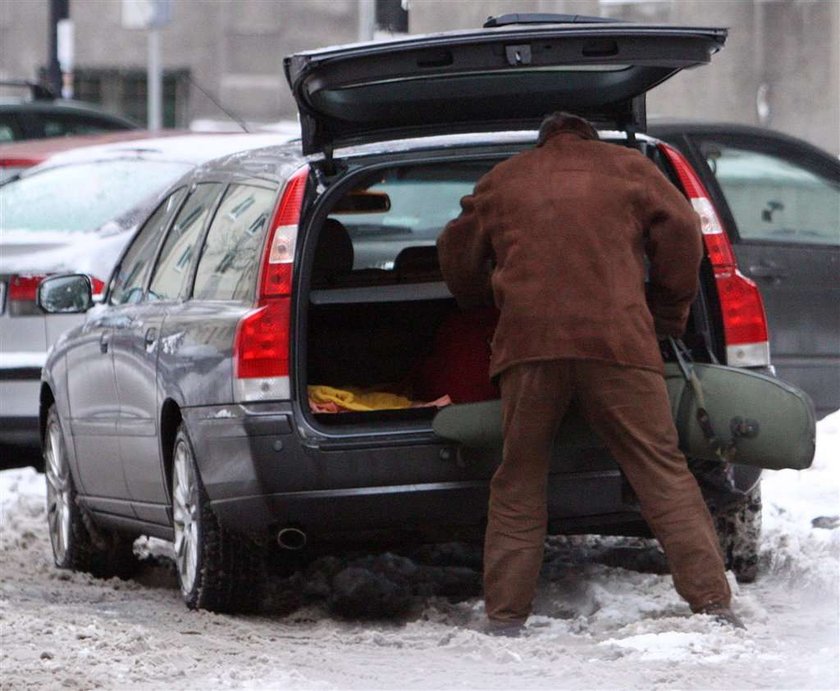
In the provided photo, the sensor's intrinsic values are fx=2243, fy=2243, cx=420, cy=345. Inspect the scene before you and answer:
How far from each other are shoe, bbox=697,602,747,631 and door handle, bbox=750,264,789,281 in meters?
4.38

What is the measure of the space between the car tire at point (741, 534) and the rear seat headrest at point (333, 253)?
150 cm

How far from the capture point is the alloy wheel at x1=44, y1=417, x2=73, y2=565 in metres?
8.58

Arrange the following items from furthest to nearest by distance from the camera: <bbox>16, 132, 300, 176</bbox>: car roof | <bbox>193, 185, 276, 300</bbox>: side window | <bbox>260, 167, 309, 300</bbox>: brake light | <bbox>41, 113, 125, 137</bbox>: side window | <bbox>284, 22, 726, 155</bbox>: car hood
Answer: <bbox>41, 113, 125, 137</bbox>: side window → <bbox>16, 132, 300, 176</bbox>: car roof → <bbox>193, 185, 276, 300</bbox>: side window → <bbox>260, 167, 309, 300</bbox>: brake light → <bbox>284, 22, 726, 155</bbox>: car hood

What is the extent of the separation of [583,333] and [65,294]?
8.94 feet

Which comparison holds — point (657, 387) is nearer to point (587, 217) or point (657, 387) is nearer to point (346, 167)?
point (587, 217)

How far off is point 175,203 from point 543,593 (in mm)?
1949

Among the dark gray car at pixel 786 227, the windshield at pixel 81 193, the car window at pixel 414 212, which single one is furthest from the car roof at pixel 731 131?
the windshield at pixel 81 193

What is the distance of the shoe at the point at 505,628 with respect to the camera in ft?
21.0

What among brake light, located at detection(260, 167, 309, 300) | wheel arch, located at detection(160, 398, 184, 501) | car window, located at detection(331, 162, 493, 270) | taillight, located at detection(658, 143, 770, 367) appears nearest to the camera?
brake light, located at detection(260, 167, 309, 300)

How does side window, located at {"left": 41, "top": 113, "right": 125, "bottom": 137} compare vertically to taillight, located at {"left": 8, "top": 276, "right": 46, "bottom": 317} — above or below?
below

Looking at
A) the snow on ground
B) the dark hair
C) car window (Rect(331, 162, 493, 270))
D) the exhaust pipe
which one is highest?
the dark hair

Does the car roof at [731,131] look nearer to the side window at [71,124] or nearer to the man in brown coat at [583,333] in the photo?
the man in brown coat at [583,333]

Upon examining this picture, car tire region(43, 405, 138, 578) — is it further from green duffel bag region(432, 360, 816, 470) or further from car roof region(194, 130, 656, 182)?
green duffel bag region(432, 360, 816, 470)

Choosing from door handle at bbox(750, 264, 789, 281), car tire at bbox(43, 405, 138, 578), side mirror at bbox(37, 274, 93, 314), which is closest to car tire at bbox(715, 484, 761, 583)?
car tire at bbox(43, 405, 138, 578)
